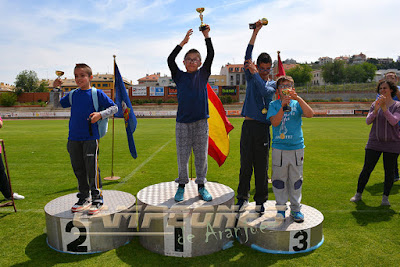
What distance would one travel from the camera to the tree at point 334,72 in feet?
291

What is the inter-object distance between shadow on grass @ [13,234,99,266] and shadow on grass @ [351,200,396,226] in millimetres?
3659

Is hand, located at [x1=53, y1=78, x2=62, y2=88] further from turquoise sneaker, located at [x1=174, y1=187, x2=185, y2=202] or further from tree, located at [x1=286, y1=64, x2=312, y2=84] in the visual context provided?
tree, located at [x1=286, y1=64, x2=312, y2=84]

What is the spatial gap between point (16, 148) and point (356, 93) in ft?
183

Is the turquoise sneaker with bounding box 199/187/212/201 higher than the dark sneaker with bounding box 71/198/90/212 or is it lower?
higher

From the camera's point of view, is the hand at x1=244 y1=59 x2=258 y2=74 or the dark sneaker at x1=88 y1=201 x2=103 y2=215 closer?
the dark sneaker at x1=88 y1=201 x2=103 y2=215

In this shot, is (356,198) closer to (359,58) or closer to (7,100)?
(7,100)

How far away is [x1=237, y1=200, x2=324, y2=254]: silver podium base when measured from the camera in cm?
310

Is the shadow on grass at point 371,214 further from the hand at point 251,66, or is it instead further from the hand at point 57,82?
the hand at point 57,82

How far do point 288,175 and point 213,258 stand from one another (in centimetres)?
130

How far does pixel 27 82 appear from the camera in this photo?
82.3 metres

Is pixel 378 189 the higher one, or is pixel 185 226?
pixel 185 226

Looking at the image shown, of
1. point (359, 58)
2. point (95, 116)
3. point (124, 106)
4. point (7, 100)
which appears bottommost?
point (95, 116)

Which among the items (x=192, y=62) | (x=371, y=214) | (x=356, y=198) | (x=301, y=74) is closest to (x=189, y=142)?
(x=192, y=62)

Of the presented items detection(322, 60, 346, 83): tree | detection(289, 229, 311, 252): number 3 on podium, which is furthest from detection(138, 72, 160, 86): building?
detection(289, 229, 311, 252): number 3 on podium
